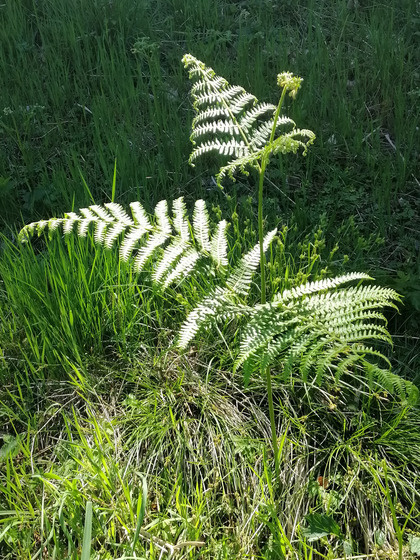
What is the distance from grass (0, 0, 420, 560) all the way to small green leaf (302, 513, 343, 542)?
0.01 meters

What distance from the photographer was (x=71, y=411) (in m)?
2.30

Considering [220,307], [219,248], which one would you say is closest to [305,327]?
[220,307]

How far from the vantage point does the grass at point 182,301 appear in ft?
6.16

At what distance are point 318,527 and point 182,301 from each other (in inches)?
38.4

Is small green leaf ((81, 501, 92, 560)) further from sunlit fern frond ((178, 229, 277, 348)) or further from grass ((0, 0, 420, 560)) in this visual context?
sunlit fern frond ((178, 229, 277, 348))

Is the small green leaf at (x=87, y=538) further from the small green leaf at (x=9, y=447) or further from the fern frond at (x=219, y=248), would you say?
the fern frond at (x=219, y=248)

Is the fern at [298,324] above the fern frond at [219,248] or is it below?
below

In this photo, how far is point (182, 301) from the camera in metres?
2.28

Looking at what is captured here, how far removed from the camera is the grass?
188 cm

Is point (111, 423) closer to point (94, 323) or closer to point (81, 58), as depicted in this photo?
point (94, 323)

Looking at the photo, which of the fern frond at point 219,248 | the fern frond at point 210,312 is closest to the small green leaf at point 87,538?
the fern frond at point 210,312

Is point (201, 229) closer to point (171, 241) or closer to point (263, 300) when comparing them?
point (171, 241)

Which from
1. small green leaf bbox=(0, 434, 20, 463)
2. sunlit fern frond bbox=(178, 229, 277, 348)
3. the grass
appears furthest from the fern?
small green leaf bbox=(0, 434, 20, 463)

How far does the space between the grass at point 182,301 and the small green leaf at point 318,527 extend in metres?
0.01
